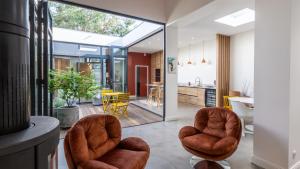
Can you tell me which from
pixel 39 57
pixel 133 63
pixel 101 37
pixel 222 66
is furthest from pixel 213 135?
pixel 133 63

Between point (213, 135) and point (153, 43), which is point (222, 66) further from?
point (213, 135)

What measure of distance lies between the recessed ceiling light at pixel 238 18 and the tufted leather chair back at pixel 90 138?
4294mm

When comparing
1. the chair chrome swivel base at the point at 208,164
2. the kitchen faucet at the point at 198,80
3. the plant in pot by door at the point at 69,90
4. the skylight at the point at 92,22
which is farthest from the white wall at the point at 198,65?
the chair chrome swivel base at the point at 208,164

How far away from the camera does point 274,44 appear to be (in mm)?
2344

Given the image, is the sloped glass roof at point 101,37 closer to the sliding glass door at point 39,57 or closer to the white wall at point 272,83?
the sliding glass door at point 39,57

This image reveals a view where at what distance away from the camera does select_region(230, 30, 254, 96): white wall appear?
6.05m

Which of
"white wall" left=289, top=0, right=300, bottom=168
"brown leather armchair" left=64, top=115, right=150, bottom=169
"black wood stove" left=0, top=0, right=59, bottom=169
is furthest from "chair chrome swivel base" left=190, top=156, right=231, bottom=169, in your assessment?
"black wood stove" left=0, top=0, right=59, bottom=169

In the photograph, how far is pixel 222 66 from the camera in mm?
6645

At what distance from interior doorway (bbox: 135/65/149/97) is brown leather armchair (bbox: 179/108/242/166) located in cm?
845

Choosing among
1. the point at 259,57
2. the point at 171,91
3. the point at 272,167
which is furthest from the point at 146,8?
the point at 272,167

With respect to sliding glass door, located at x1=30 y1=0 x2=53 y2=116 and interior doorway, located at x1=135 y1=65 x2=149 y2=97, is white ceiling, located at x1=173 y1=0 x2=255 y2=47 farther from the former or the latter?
interior doorway, located at x1=135 y1=65 x2=149 y2=97

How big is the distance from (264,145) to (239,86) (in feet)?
14.6

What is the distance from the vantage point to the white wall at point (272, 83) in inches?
87.8

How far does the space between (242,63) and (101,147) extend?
20.1 feet
